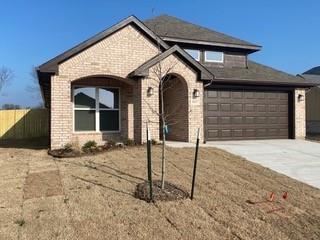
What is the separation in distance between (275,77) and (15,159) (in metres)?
12.2

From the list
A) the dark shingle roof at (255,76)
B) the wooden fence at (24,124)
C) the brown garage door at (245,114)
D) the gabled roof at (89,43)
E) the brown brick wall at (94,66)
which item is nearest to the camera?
the gabled roof at (89,43)

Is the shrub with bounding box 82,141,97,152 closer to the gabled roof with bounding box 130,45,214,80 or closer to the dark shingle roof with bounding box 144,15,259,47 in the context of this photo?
the gabled roof with bounding box 130,45,214,80

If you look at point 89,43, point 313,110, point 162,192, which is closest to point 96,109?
point 89,43

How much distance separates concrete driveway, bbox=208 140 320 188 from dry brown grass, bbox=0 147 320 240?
2.26 feet

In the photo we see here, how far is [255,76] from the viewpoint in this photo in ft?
57.7

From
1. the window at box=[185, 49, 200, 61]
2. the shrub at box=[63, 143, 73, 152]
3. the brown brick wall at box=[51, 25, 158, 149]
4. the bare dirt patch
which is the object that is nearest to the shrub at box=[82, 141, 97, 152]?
the shrub at box=[63, 143, 73, 152]

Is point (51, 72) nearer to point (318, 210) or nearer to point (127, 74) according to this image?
point (127, 74)

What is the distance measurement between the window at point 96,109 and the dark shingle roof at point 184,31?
426 cm

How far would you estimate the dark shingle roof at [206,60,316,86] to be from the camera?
16561mm

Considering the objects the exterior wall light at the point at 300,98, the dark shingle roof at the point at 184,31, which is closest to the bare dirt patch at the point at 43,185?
the dark shingle roof at the point at 184,31

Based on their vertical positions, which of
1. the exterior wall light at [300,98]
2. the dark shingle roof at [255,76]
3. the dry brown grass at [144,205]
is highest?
the dark shingle roof at [255,76]

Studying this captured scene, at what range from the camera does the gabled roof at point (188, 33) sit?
61.2 ft

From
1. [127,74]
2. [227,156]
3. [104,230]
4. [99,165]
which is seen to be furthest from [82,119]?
[104,230]

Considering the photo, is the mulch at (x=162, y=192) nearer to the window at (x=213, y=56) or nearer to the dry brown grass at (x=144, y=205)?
the dry brown grass at (x=144, y=205)
